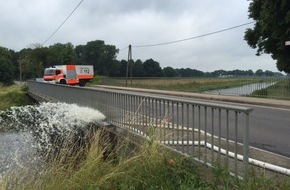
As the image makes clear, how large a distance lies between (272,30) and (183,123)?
74.7 ft

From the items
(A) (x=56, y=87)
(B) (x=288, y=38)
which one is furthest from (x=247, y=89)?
(A) (x=56, y=87)

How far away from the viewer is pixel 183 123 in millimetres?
6504

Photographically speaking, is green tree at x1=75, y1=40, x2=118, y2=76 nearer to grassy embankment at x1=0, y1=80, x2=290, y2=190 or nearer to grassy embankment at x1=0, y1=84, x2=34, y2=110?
grassy embankment at x1=0, y1=84, x2=34, y2=110

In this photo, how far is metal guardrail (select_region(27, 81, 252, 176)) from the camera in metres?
5.27

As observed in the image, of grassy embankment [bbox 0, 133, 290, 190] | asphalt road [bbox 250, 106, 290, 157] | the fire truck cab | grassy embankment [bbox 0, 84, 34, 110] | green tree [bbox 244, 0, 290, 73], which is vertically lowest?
grassy embankment [bbox 0, 84, 34, 110]

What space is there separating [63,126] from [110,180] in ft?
28.9

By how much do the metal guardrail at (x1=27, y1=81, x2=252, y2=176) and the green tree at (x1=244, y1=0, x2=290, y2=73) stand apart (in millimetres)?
17605

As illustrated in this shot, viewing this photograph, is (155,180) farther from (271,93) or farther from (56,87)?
(271,93)

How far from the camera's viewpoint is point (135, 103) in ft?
28.6

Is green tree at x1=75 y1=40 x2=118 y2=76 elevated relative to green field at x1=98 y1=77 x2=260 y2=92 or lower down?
elevated

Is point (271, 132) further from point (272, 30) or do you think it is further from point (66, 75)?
point (66, 75)

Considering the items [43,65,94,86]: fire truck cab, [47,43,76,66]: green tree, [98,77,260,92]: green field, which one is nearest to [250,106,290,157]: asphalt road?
[98,77,260,92]: green field

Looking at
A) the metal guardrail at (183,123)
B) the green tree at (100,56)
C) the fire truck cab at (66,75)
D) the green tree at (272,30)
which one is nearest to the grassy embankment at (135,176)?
the metal guardrail at (183,123)

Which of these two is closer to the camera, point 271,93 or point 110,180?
point 110,180
